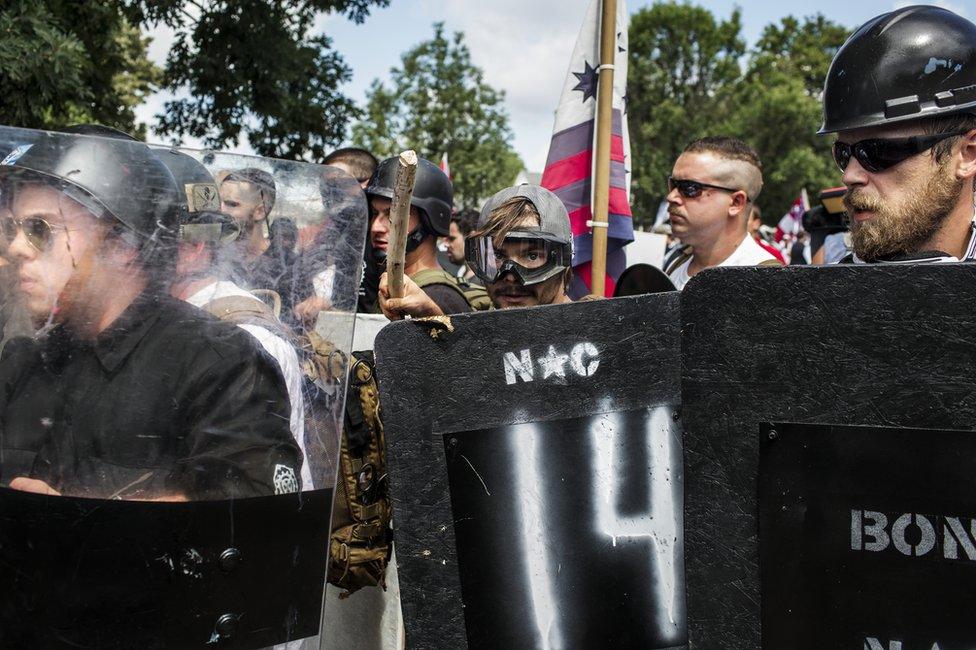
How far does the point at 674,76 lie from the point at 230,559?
4830 centimetres

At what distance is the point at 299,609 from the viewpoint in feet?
5.98

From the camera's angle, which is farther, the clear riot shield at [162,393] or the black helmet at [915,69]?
the black helmet at [915,69]

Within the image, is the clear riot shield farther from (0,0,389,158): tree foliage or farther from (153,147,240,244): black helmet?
(0,0,389,158): tree foliage

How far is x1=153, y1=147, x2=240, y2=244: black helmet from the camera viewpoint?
171 cm

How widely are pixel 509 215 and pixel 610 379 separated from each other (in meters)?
1.33

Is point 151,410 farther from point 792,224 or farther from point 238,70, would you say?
point 792,224

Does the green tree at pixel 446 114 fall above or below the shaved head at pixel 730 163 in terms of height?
above

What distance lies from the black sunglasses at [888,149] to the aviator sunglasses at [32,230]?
1.56 meters

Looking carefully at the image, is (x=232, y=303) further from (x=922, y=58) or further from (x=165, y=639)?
(x=922, y=58)

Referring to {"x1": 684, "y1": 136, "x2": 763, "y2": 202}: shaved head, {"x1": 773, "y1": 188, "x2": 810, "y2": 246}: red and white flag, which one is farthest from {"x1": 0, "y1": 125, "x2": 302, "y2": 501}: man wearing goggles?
{"x1": 773, "y1": 188, "x2": 810, "y2": 246}: red and white flag

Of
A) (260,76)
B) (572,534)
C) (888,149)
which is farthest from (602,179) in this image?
(260,76)

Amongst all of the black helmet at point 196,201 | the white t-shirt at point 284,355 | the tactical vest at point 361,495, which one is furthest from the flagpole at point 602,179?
the black helmet at point 196,201

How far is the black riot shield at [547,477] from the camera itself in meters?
1.81

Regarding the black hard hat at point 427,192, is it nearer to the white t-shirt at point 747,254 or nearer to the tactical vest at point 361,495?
the white t-shirt at point 747,254
